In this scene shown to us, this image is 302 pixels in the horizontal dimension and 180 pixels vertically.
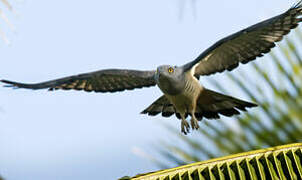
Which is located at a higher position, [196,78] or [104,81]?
[104,81]

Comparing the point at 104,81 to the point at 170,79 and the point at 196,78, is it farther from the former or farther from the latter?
the point at 170,79

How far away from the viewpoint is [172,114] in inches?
221

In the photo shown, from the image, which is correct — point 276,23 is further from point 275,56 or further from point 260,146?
point 260,146

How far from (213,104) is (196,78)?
0.41m

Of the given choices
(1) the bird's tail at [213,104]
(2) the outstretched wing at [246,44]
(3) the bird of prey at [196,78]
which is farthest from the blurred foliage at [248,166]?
(1) the bird's tail at [213,104]

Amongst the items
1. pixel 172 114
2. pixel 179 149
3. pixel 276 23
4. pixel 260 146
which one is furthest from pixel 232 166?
pixel 172 114

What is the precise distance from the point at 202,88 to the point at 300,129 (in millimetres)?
2151

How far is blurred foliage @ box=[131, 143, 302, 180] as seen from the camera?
2.35 metres

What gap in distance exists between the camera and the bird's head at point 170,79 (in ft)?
15.4

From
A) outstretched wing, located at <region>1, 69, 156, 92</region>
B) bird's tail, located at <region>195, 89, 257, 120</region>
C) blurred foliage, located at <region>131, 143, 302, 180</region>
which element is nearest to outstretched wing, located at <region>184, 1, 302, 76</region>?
bird's tail, located at <region>195, 89, 257, 120</region>

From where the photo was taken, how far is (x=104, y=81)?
19.4 feet

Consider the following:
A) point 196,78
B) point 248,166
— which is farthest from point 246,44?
point 248,166

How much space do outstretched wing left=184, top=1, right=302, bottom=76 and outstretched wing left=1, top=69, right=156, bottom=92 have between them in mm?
726

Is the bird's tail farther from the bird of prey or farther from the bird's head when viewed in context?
the bird's head
